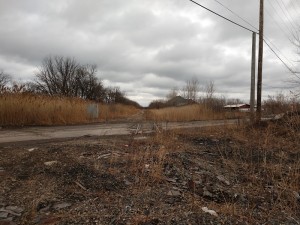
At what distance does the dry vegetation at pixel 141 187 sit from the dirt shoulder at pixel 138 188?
1 centimetres

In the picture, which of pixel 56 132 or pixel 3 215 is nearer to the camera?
pixel 3 215

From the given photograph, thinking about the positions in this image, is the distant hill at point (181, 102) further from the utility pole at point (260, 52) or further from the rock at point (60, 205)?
the rock at point (60, 205)

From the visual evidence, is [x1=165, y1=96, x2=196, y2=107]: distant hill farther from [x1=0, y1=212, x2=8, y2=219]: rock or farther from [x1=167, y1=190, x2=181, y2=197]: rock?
[x1=0, y1=212, x2=8, y2=219]: rock

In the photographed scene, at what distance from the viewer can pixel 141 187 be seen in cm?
442

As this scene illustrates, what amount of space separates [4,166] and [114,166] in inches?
73.1

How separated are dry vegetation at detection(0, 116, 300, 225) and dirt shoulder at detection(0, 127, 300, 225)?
1 centimetres

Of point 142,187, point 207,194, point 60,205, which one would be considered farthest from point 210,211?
point 60,205

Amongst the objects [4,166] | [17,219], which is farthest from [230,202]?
[4,166]

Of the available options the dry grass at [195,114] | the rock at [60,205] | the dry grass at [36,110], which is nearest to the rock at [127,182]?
the rock at [60,205]

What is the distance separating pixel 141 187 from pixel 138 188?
0.25ft

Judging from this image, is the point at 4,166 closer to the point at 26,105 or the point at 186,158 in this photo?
the point at 186,158

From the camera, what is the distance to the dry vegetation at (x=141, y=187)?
349cm

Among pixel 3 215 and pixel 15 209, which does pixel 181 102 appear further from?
pixel 3 215

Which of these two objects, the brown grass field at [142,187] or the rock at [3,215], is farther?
the brown grass field at [142,187]
